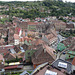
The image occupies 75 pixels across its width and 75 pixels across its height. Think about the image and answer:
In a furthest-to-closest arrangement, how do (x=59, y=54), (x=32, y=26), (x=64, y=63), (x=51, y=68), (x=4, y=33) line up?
(x=32, y=26)
(x=4, y=33)
(x=59, y=54)
(x=64, y=63)
(x=51, y=68)

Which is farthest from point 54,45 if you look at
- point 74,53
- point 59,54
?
point 74,53

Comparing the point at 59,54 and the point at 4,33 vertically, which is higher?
the point at 4,33

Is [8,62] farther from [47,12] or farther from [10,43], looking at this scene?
[47,12]

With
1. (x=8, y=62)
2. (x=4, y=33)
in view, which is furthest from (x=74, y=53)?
(x=4, y=33)

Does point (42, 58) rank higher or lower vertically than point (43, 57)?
lower

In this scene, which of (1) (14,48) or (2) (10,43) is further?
(2) (10,43)

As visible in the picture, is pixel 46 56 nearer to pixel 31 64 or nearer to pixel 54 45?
pixel 31 64

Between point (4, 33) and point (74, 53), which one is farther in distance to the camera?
point (4, 33)

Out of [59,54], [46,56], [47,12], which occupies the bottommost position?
[59,54]

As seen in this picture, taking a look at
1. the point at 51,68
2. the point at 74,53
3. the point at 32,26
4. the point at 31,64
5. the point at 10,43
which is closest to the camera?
the point at 51,68
